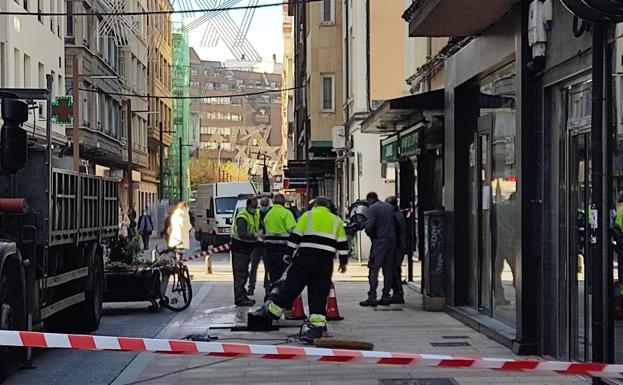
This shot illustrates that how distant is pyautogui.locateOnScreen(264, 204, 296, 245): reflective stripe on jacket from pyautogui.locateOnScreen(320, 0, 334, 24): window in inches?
839

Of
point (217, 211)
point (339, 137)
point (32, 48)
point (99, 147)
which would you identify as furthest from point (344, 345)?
point (99, 147)

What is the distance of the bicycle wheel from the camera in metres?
14.7

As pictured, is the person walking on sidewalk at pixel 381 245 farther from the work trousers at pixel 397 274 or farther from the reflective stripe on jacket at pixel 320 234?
the reflective stripe on jacket at pixel 320 234

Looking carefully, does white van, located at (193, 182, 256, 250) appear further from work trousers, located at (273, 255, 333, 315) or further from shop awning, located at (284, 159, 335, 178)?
work trousers, located at (273, 255, 333, 315)

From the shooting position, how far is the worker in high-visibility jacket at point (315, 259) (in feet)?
34.9

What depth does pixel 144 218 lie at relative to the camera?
37.2 metres

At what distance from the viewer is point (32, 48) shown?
3353 cm

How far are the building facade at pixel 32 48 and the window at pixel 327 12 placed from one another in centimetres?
1008

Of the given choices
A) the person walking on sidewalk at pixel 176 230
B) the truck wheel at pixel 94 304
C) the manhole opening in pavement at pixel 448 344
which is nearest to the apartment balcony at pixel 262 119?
the person walking on sidewalk at pixel 176 230

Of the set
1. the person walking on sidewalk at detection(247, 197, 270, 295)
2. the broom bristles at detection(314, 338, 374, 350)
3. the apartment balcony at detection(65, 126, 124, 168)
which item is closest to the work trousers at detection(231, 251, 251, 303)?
the person walking on sidewalk at detection(247, 197, 270, 295)

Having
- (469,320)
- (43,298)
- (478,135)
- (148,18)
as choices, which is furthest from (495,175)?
(148,18)

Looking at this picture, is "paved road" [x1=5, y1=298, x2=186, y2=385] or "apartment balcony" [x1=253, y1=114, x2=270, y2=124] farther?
"apartment balcony" [x1=253, y1=114, x2=270, y2=124]

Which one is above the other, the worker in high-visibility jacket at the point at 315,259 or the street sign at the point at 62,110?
the street sign at the point at 62,110

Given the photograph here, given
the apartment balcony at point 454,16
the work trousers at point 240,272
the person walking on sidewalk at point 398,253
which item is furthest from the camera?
the work trousers at point 240,272
